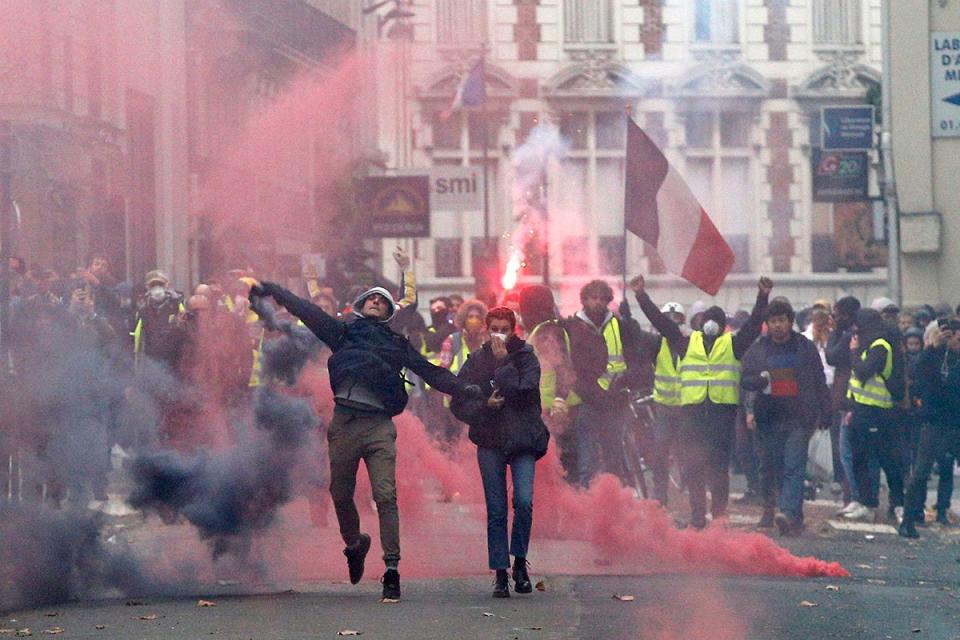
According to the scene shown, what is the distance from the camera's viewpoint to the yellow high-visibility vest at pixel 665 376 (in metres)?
16.2

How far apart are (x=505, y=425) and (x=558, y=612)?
1374 millimetres

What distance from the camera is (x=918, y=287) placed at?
26.6m

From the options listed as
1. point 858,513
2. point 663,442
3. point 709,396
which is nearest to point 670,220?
point 709,396

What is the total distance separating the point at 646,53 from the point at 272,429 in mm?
29692

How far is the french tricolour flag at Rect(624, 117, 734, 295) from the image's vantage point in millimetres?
15602

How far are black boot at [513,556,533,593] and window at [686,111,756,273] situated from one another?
31058mm

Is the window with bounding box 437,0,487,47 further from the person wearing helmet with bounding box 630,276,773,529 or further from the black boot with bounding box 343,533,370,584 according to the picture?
the black boot with bounding box 343,533,370,584

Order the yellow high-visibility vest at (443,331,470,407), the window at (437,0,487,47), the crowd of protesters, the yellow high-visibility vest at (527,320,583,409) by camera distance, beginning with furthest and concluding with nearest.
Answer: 1. the window at (437,0,487,47)
2. the yellow high-visibility vest at (443,331,470,407)
3. the yellow high-visibility vest at (527,320,583,409)
4. the crowd of protesters

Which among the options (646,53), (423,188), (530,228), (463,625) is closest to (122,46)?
(463,625)

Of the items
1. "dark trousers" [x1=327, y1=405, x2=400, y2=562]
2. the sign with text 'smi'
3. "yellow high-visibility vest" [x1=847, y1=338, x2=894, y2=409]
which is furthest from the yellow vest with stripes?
the sign with text 'smi'

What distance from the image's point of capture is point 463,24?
41.8 meters

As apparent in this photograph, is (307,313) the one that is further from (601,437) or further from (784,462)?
(784,462)

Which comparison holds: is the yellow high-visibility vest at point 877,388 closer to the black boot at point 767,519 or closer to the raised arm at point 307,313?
the black boot at point 767,519

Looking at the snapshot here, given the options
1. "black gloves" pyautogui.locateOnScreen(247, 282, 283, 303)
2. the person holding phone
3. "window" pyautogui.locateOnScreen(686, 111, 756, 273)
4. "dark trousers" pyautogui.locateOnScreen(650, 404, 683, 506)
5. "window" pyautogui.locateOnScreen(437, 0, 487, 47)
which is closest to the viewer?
"black gloves" pyautogui.locateOnScreen(247, 282, 283, 303)
